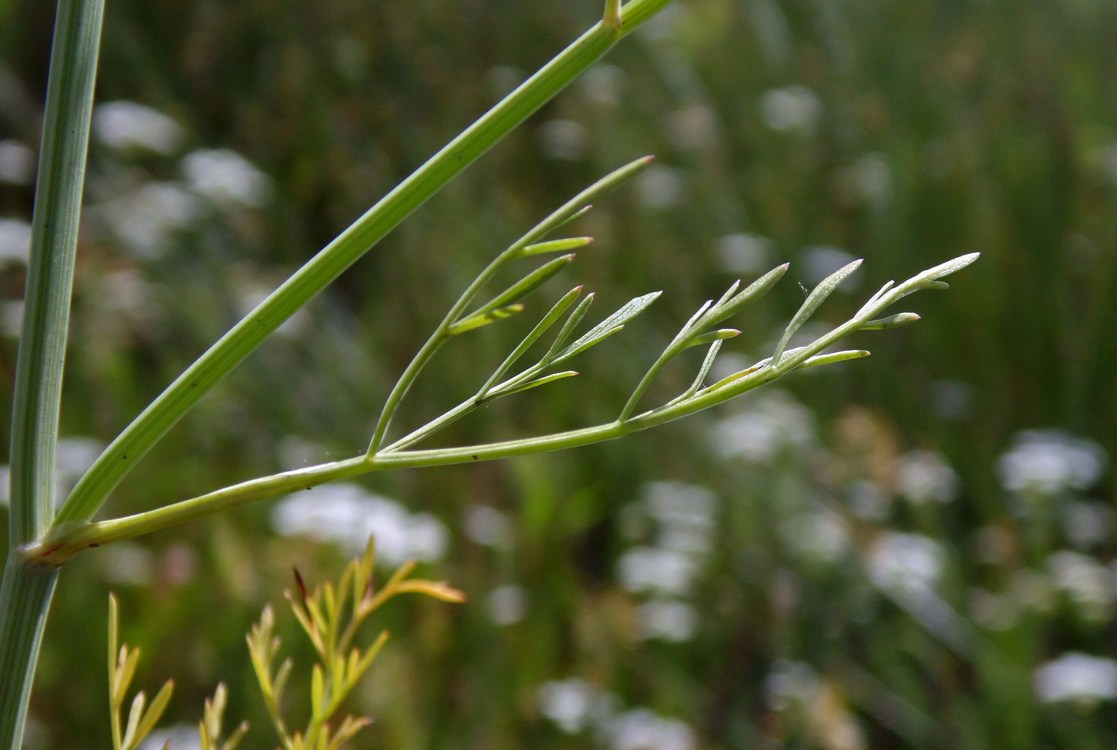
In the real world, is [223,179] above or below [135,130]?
below

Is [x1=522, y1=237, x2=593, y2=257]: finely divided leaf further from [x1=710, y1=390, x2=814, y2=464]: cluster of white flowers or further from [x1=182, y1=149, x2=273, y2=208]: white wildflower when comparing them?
[x1=182, y1=149, x2=273, y2=208]: white wildflower

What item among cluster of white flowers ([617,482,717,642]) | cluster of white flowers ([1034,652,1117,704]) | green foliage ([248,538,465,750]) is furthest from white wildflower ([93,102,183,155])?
green foliage ([248,538,465,750])

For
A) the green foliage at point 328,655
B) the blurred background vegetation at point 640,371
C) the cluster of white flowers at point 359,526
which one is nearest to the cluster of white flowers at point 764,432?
the blurred background vegetation at point 640,371

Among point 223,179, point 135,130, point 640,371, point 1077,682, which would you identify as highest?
point 135,130

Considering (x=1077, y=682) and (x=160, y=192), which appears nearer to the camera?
(x=1077, y=682)

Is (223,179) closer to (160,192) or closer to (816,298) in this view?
(160,192)

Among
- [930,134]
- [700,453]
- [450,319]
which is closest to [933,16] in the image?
[930,134]

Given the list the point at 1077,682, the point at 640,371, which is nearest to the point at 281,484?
the point at 1077,682
